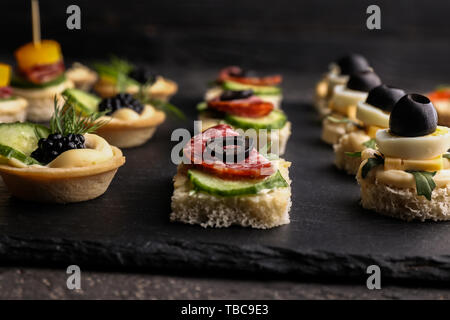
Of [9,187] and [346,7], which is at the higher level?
[346,7]

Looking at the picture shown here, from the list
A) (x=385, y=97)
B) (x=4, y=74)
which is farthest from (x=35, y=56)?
(x=385, y=97)

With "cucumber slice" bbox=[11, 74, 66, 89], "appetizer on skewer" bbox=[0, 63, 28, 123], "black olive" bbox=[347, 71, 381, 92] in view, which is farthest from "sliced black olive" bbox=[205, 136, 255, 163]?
"cucumber slice" bbox=[11, 74, 66, 89]

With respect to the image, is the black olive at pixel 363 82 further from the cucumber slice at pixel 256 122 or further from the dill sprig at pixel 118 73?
the dill sprig at pixel 118 73

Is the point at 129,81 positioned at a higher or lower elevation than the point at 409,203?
higher

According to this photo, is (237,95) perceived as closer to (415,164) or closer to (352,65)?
(352,65)

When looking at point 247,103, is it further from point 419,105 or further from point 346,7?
point 346,7
